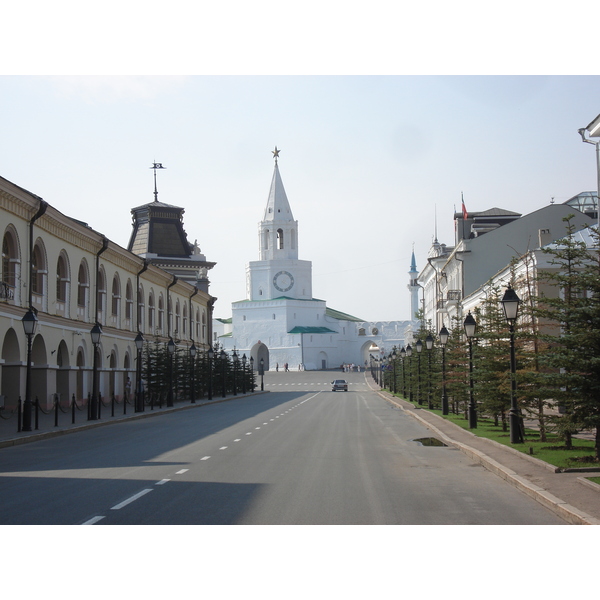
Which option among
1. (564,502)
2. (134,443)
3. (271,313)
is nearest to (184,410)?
(134,443)

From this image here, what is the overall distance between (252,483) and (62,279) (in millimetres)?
28932

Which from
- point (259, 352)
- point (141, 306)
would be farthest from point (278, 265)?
point (141, 306)

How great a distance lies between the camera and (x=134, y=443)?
70.9 ft

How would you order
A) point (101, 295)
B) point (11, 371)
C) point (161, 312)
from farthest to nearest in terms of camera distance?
point (161, 312)
point (101, 295)
point (11, 371)

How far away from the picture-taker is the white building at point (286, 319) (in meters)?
149

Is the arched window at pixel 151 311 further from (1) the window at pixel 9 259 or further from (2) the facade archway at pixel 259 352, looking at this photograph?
(2) the facade archway at pixel 259 352

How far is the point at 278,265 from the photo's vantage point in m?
155

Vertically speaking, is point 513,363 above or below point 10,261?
below

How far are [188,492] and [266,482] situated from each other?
1523 millimetres

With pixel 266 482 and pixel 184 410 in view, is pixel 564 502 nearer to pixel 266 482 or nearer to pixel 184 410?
pixel 266 482

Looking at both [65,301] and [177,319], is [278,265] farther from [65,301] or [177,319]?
[65,301]

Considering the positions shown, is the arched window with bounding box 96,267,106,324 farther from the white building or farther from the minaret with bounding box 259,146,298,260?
the minaret with bounding box 259,146,298,260

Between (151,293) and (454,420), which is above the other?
(151,293)

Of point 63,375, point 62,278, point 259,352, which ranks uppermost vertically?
point 62,278
